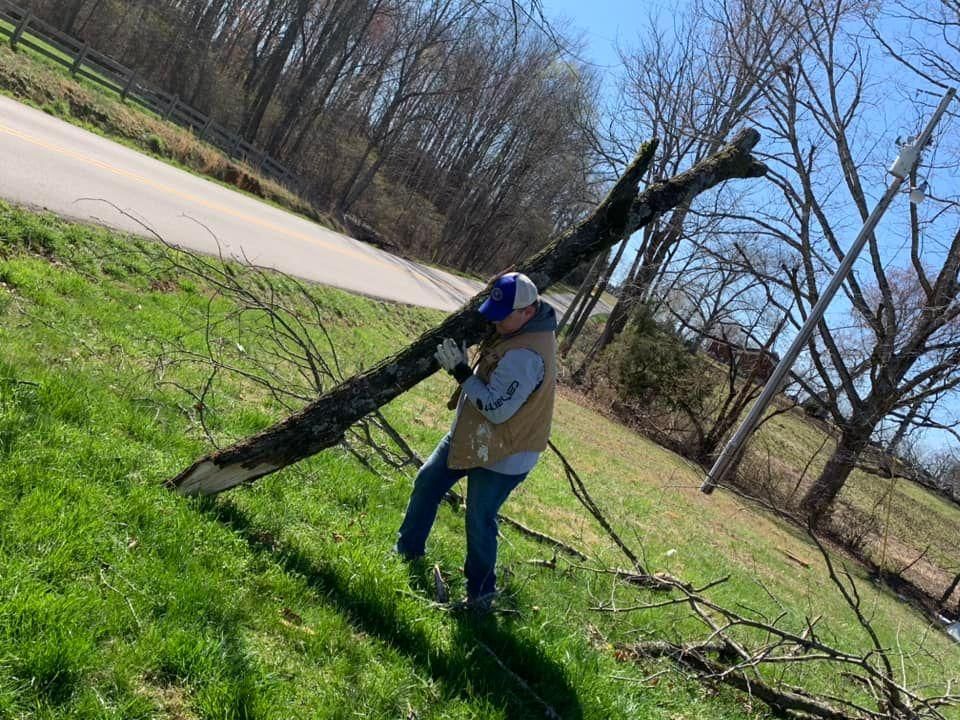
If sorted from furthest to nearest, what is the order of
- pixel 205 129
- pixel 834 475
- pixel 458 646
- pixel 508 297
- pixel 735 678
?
pixel 205 129 < pixel 834 475 < pixel 735 678 < pixel 458 646 < pixel 508 297

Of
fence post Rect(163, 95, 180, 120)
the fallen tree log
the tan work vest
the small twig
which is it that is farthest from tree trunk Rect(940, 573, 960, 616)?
fence post Rect(163, 95, 180, 120)

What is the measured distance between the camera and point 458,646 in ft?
12.5

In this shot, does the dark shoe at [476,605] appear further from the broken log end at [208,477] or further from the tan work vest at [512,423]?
the broken log end at [208,477]

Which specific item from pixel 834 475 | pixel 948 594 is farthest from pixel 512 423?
pixel 834 475

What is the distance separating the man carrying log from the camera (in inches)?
146

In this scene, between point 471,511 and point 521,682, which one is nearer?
point 521,682

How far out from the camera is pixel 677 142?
89.1ft

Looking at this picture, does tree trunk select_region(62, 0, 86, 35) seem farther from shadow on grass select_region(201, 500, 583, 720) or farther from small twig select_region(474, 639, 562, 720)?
small twig select_region(474, 639, 562, 720)

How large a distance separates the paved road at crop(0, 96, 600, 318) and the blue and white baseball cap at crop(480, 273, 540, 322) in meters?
5.24

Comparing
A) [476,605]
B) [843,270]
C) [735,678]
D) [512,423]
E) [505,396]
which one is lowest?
[476,605]

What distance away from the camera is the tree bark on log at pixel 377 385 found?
4012mm

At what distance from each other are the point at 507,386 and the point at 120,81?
29128mm

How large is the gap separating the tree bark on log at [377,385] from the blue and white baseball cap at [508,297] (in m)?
0.35

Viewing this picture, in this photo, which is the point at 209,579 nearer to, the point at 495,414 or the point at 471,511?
the point at 471,511
